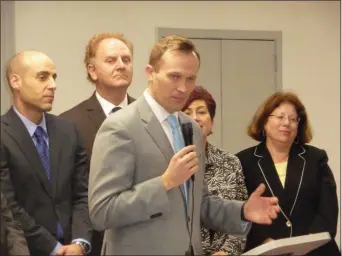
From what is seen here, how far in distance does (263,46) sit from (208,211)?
313 centimetres

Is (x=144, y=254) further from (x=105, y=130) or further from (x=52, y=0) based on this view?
(x=52, y=0)

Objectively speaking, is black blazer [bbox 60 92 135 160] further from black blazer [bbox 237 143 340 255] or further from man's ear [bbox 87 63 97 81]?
black blazer [bbox 237 143 340 255]

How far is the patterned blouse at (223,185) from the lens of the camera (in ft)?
8.54

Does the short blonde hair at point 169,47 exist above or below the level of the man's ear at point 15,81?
above

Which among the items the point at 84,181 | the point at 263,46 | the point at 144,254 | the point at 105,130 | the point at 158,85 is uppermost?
the point at 263,46

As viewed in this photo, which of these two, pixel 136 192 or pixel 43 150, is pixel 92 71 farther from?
pixel 136 192

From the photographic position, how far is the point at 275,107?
303 cm

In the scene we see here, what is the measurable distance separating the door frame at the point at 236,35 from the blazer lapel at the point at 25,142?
2744 millimetres

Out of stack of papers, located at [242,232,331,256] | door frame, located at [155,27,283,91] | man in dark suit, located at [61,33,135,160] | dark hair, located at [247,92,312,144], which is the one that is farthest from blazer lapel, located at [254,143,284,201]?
door frame, located at [155,27,283,91]

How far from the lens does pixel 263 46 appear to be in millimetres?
5051

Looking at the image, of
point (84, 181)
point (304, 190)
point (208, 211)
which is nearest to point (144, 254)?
point (208, 211)

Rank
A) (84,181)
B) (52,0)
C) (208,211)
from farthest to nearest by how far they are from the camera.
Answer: (52,0), (84,181), (208,211)

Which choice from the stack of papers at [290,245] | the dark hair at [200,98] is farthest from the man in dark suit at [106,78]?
the stack of papers at [290,245]

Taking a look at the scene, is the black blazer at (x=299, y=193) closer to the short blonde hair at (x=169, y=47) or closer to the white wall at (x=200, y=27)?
the short blonde hair at (x=169, y=47)
